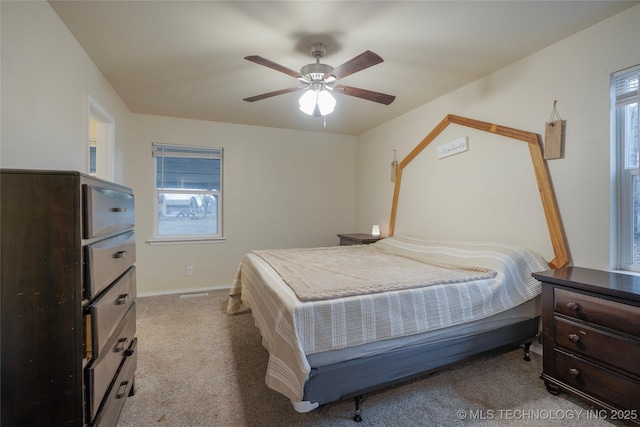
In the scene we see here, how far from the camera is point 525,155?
8.14 feet

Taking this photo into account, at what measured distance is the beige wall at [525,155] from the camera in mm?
2010

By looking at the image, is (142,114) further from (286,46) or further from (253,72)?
(286,46)

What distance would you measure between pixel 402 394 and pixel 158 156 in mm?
4099

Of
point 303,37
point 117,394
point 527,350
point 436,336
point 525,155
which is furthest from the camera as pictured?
point 525,155

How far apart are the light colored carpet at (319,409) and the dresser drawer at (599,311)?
0.54 m

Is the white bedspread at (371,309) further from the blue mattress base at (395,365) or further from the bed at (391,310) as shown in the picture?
the blue mattress base at (395,365)

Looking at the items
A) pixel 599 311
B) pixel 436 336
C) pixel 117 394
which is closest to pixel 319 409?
pixel 436 336

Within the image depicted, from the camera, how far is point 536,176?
2.39 meters

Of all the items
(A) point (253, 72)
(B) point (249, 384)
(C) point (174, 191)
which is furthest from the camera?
(C) point (174, 191)

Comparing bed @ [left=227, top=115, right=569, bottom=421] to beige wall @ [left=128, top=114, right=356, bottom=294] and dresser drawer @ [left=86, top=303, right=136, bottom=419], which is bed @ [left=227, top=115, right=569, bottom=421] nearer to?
dresser drawer @ [left=86, top=303, right=136, bottom=419]

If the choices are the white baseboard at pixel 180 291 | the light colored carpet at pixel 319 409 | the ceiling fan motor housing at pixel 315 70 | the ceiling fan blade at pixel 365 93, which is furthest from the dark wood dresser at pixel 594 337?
the white baseboard at pixel 180 291

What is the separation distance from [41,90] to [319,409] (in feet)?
8.34

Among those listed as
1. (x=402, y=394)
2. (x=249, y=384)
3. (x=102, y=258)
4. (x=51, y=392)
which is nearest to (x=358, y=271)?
(x=402, y=394)

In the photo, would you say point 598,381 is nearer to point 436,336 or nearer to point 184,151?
point 436,336
